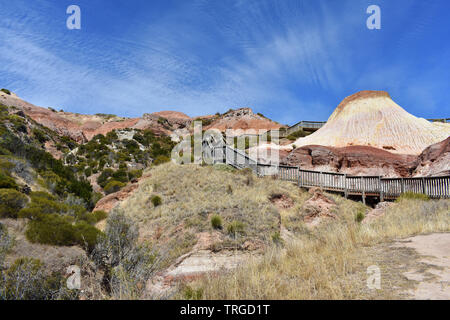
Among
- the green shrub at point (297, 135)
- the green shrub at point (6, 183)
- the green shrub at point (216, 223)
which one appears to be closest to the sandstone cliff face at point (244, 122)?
the green shrub at point (297, 135)

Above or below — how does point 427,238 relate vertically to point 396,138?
below

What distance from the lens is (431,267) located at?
12.7ft

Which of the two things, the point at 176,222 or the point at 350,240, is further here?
the point at 176,222

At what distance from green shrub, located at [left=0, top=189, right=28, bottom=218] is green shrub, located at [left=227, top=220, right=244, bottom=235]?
25.1ft

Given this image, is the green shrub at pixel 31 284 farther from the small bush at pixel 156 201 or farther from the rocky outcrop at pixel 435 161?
the rocky outcrop at pixel 435 161

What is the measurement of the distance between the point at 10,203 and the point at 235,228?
27.0 feet

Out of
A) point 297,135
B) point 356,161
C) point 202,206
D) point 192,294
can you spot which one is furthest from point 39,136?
point 192,294

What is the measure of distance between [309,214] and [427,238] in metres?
7.30

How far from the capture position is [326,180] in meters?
16.7

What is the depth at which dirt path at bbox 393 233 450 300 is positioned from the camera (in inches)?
119

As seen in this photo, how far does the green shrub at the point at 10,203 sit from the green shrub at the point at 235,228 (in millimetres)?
7648

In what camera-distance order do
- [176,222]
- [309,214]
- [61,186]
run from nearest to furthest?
1. [176,222]
2. [309,214]
3. [61,186]
